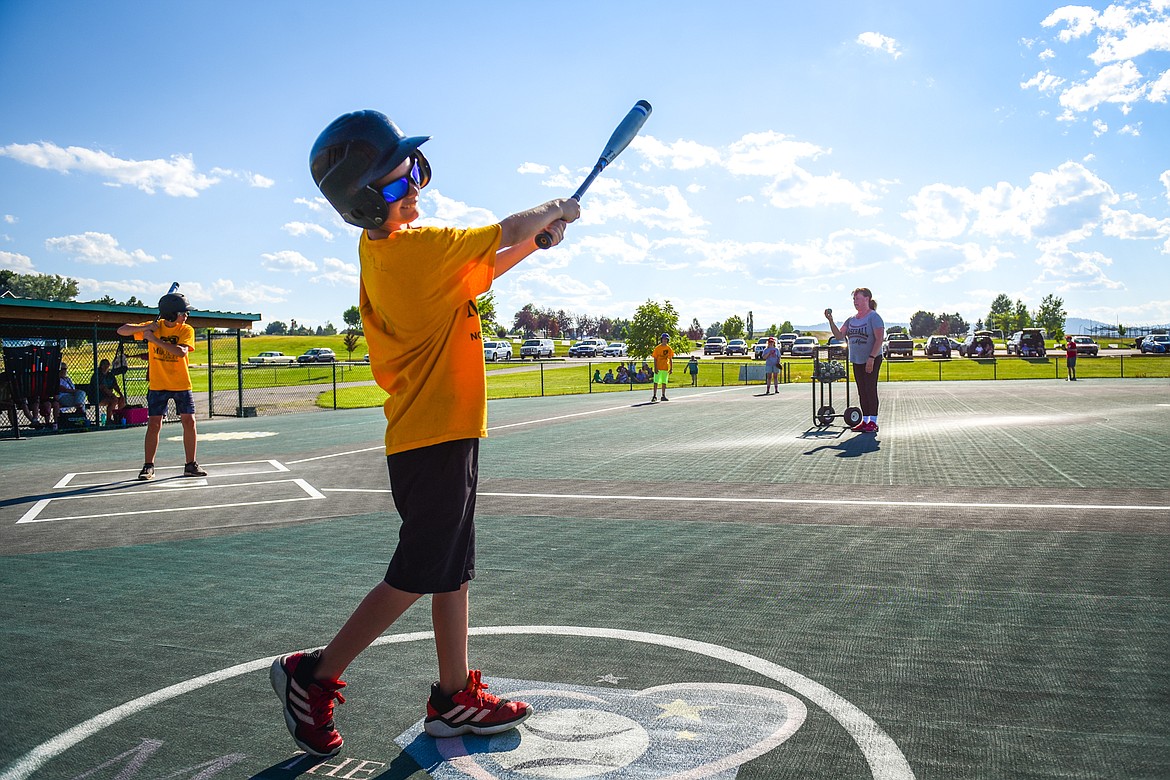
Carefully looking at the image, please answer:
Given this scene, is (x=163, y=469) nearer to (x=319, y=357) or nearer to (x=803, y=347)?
(x=803, y=347)

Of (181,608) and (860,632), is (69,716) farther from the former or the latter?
(860,632)

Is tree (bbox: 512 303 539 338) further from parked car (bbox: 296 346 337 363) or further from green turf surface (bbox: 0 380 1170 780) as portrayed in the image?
green turf surface (bbox: 0 380 1170 780)

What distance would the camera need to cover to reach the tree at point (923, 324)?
18626 cm

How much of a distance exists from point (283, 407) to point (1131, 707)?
2756 centimetres

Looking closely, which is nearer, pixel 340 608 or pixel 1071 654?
pixel 1071 654

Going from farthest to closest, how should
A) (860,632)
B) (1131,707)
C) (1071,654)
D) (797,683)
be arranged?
(860,632), (1071,654), (797,683), (1131,707)

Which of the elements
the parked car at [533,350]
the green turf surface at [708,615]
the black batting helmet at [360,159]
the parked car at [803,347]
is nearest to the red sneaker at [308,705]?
the green turf surface at [708,615]

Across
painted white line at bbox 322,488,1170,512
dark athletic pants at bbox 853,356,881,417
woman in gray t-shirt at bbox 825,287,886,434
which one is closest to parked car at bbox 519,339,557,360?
dark athletic pants at bbox 853,356,881,417

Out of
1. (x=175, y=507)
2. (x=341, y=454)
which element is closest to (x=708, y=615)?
(x=175, y=507)

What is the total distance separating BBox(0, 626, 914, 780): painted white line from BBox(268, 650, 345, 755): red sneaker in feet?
2.47

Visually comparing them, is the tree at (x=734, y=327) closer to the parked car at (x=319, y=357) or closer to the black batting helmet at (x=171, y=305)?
the parked car at (x=319, y=357)

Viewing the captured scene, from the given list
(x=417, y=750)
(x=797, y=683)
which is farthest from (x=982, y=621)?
(x=417, y=750)

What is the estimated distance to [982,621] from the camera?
4.00 m

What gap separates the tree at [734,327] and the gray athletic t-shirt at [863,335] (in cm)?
10517
